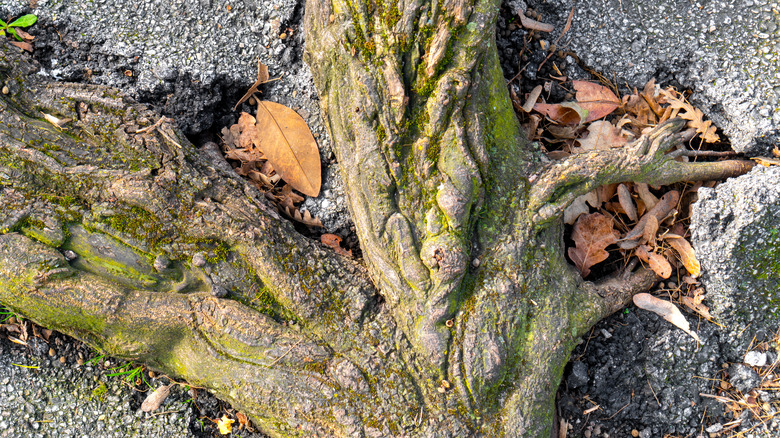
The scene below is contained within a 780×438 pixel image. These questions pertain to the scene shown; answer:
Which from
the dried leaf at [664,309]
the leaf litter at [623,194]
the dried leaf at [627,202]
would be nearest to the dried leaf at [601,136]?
the leaf litter at [623,194]

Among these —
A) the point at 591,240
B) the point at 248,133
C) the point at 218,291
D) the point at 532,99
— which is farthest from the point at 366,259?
the point at 532,99

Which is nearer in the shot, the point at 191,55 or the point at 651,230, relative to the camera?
the point at 651,230

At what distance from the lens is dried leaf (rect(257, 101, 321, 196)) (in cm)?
275

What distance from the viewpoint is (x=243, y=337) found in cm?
211

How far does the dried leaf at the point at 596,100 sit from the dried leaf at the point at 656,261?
2.44 ft

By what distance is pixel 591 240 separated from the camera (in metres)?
2.62

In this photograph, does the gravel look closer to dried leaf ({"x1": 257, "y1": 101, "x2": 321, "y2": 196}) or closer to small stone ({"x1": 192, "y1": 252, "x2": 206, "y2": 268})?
dried leaf ({"x1": 257, "y1": 101, "x2": 321, "y2": 196})

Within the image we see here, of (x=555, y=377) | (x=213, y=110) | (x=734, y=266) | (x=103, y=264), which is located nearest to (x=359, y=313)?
(x=555, y=377)

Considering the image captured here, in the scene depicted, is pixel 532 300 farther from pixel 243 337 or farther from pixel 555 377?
pixel 243 337

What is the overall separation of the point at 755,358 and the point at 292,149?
101 inches

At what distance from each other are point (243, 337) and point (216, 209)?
1.88 ft

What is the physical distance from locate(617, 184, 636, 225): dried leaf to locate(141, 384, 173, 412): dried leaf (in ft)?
8.36

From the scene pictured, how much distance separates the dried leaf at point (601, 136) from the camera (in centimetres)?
272

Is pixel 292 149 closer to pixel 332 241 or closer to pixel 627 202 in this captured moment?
pixel 332 241
